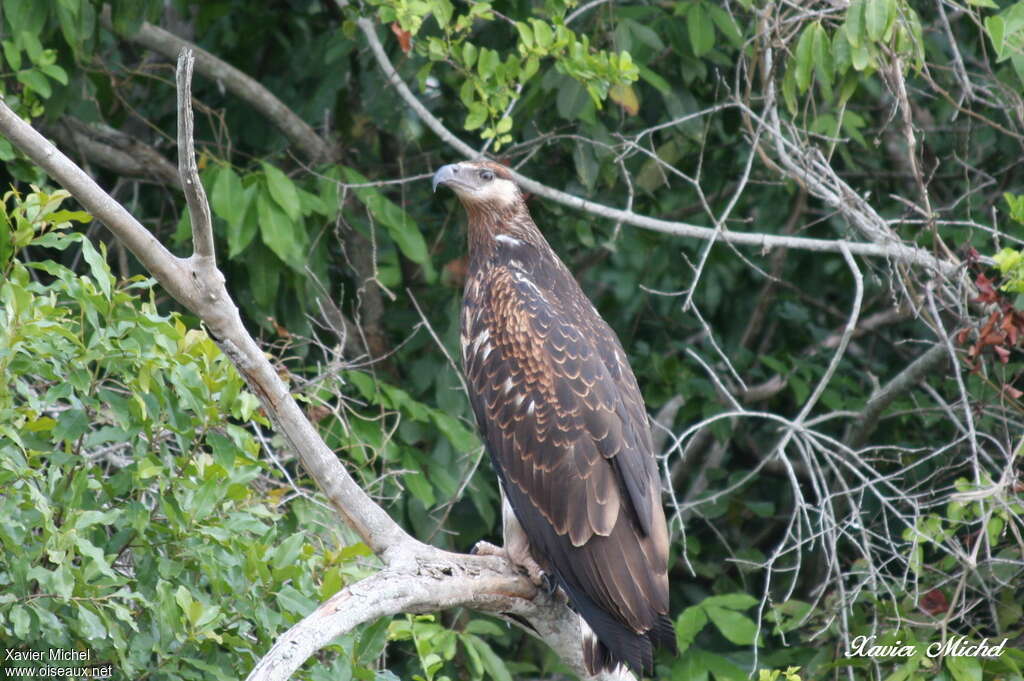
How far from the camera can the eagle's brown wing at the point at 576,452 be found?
384 cm

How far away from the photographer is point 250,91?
547 cm

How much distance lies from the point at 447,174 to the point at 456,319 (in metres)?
0.75

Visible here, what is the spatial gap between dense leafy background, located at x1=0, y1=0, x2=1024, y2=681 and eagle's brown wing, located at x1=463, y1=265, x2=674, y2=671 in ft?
1.01

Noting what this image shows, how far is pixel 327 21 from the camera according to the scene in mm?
5918

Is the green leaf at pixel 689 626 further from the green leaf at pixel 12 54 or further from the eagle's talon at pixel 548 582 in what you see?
the green leaf at pixel 12 54

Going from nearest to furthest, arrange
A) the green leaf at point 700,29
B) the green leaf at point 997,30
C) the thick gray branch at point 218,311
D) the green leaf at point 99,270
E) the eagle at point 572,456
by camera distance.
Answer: the thick gray branch at point 218,311 < the green leaf at point 99,270 < the eagle at point 572,456 < the green leaf at point 997,30 < the green leaf at point 700,29

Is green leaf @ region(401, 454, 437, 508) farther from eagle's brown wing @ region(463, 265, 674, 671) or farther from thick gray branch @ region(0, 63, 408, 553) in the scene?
thick gray branch @ region(0, 63, 408, 553)

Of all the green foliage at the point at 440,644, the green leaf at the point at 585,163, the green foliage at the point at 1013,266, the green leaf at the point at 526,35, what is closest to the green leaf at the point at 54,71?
the green leaf at the point at 526,35

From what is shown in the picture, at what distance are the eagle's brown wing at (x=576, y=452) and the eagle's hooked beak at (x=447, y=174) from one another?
1.64 feet

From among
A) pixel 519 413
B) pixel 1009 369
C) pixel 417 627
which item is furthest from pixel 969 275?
pixel 417 627

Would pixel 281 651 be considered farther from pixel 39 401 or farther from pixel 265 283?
pixel 265 283

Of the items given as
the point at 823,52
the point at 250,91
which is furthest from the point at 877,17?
the point at 250,91

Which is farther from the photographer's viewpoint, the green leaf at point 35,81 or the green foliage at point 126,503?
the green leaf at point 35,81
